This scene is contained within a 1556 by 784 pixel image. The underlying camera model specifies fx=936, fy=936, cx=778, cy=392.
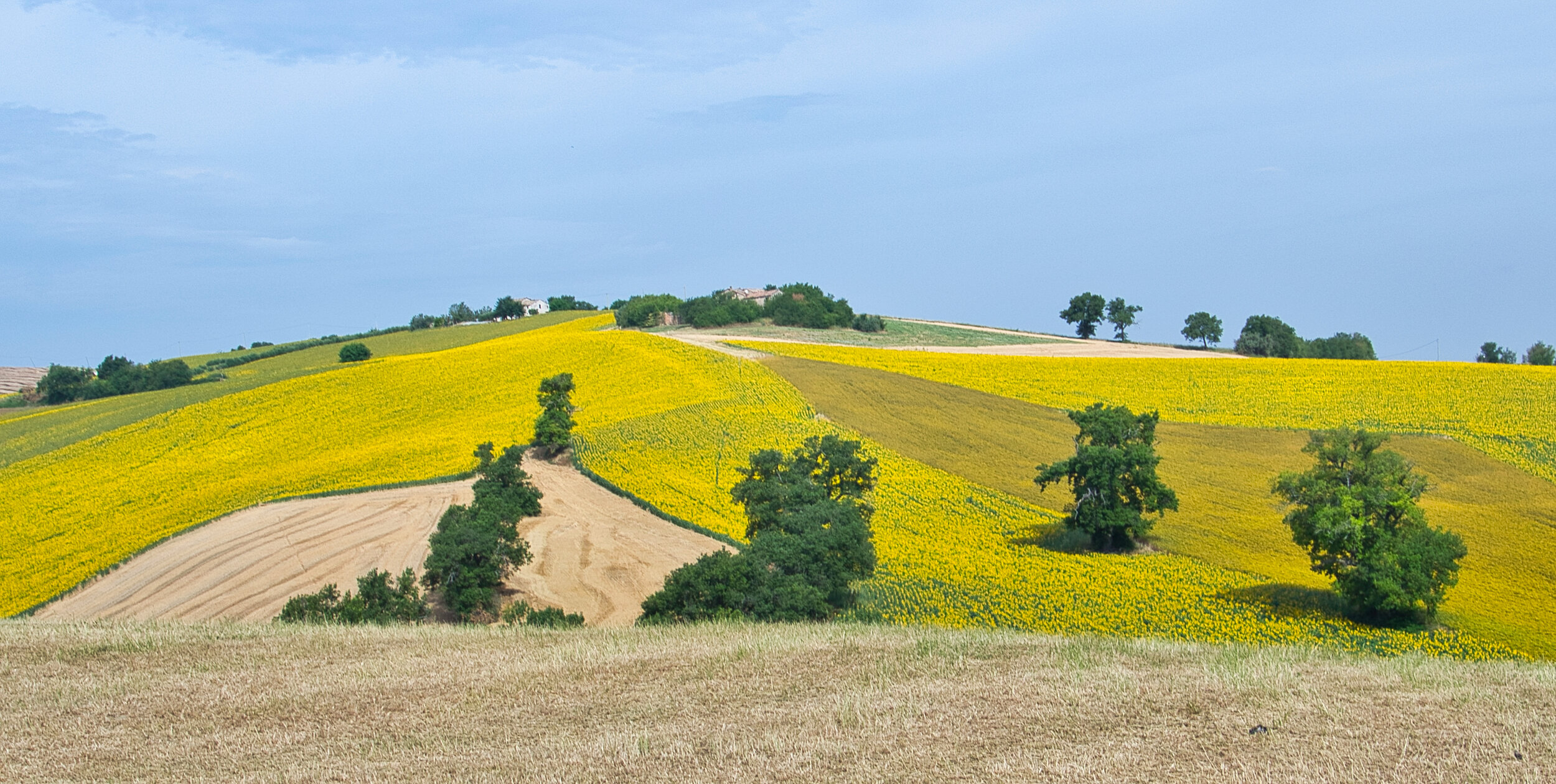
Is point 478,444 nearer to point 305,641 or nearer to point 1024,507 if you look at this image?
point 1024,507

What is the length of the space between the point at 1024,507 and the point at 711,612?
24.2 meters

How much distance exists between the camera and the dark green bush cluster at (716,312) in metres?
114

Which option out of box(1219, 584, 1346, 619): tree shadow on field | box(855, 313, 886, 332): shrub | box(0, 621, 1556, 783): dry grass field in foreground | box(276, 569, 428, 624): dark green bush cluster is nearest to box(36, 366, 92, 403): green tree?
box(855, 313, 886, 332): shrub

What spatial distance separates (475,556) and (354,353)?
7836 cm

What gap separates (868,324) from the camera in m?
112

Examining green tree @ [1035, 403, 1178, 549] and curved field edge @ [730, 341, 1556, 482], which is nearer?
green tree @ [1035, 403, 1178, 549]

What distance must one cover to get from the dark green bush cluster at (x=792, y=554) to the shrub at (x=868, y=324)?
2763 inches

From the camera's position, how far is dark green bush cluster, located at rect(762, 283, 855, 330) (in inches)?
4545

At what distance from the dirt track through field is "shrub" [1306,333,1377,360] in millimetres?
75085

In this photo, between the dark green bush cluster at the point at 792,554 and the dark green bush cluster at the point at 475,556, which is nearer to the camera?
the dark green bush cluster at the point at 792,554

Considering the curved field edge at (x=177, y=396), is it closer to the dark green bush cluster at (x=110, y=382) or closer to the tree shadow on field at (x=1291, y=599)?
the dark green bush cluster at (x=110, y=382)

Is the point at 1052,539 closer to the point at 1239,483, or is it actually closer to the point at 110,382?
the point at 1239,483

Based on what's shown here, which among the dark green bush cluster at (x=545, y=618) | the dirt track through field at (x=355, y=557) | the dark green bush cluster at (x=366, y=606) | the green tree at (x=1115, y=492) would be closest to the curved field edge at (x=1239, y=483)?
the green tree at (x=1115, y=492)

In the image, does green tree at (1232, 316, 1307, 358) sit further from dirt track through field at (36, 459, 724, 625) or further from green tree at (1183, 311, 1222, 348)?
dirt track through field at (36, 459, 724, 625)
